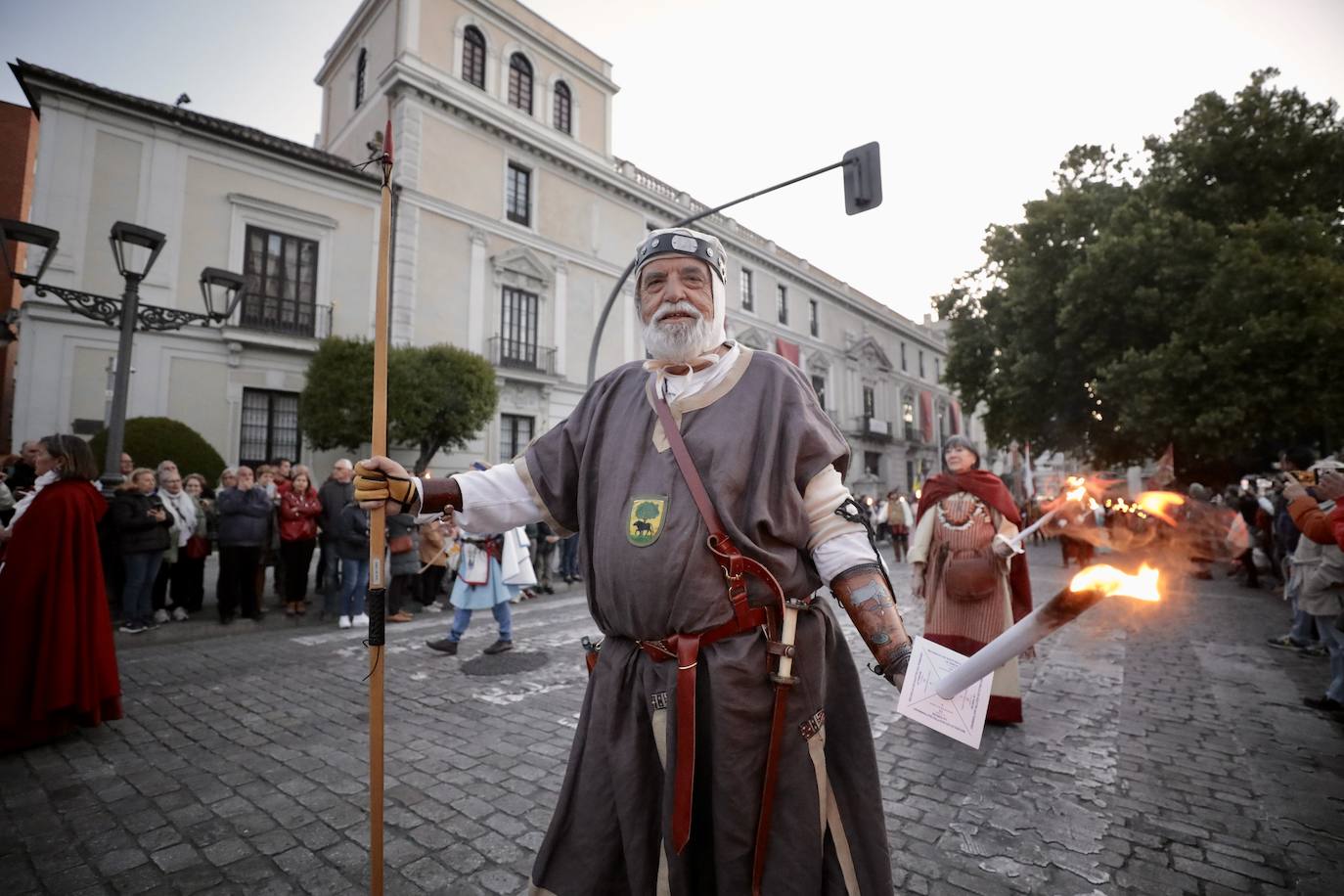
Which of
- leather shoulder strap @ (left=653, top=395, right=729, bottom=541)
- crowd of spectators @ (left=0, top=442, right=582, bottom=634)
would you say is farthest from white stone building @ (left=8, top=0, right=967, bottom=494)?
leather shoulder strap @ (left=653, top=395, right=729, bottom=541)

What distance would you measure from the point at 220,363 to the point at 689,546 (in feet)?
55.4

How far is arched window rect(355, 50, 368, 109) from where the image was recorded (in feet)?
65.9

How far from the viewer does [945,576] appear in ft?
15.2

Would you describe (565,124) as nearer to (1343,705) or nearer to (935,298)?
(935,298)

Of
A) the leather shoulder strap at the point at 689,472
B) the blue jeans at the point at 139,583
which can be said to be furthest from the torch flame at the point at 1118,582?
the blue jeans at the point at 139,583

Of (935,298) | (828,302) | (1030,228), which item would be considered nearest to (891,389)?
(828,302)

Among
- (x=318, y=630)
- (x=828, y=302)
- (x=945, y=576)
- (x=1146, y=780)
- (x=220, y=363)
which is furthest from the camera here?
(x=828, y=302)

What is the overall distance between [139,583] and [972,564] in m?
8.34

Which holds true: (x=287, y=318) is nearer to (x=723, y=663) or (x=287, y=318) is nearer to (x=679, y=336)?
(x=679, y=336)

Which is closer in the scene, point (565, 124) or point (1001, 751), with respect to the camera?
point (1001, 751)

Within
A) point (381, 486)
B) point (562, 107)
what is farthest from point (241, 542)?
point (562, 107)

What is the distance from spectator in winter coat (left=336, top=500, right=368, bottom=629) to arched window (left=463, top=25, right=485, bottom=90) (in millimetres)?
16963

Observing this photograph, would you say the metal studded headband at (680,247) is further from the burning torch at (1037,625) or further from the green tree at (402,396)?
the green tree at (402,396)

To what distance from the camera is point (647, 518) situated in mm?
1712
